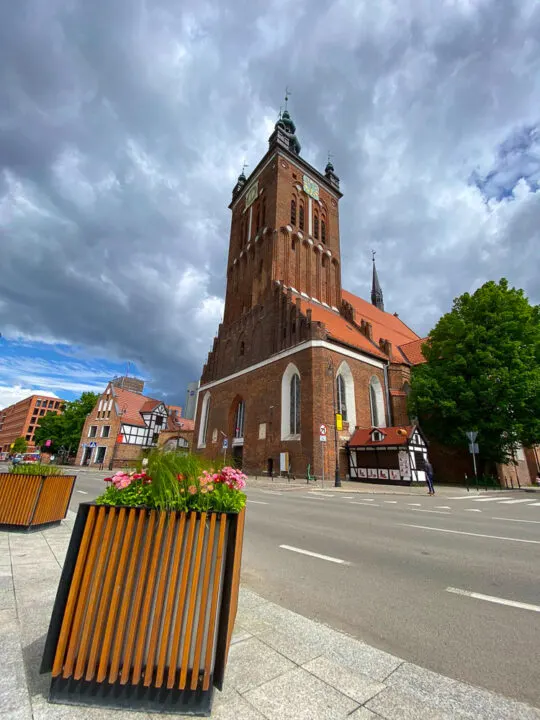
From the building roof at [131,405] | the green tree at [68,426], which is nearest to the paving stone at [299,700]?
the building roof at [131,405]

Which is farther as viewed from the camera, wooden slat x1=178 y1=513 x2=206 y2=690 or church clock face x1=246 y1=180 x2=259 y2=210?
church clock face x1=246 y1=180 x2=259 y2=210

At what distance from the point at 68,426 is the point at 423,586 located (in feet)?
190

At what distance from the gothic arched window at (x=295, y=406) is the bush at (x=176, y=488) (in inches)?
904

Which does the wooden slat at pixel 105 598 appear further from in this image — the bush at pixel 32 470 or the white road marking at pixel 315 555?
the bush at pixel 32 470

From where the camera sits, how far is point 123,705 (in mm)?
1885

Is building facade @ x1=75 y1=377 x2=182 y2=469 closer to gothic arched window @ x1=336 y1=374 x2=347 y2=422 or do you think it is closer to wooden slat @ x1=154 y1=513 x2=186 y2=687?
gothic arched window @ x1=336 y1=374 x2=347 y2=422

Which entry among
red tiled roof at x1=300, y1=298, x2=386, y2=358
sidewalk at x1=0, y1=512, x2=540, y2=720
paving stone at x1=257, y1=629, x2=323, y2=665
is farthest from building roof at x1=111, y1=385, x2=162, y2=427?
paving stone at x1=257, y1=629, x2=323, y2=665

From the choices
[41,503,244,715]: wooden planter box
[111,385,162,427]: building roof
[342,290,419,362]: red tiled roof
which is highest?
[342,290,419,362]: red tiled roof

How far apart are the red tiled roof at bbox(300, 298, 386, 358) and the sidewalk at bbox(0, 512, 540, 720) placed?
81.2ft

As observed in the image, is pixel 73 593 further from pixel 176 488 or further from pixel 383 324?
pixel 383 324

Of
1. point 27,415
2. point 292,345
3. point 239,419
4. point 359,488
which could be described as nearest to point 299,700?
point 359,488

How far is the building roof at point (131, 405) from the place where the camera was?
4672 centimetres

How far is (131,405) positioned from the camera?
4888cm

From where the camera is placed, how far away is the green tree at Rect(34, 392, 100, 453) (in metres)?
51.9
